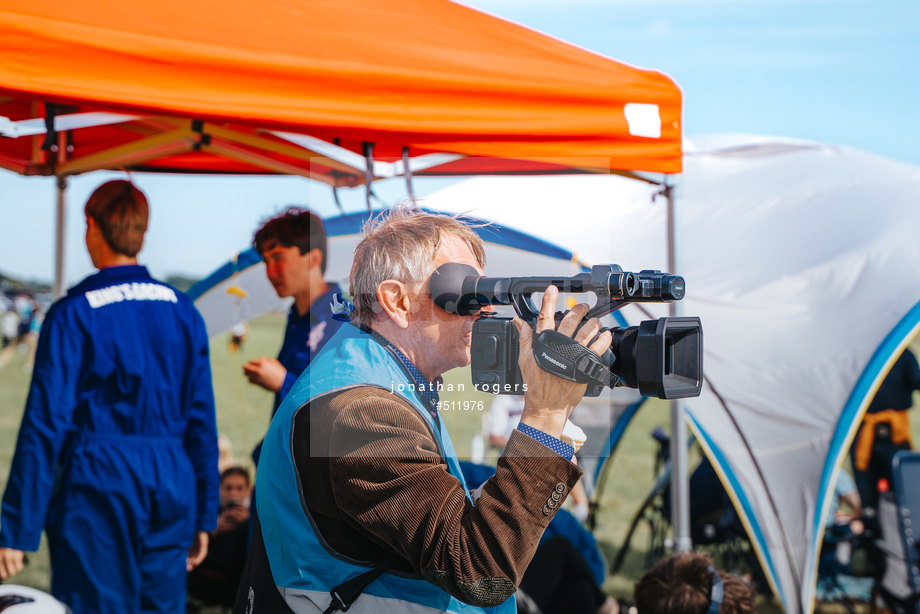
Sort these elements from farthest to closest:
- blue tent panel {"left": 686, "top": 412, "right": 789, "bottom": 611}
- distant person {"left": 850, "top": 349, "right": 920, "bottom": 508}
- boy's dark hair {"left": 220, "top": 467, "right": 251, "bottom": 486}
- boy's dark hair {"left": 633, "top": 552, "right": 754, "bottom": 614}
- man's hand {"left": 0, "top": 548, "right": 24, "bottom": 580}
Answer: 1. distant person {"left": 850, "top": 349, "right": 920, "bottom": 508}
2. boy's dark hair {"left": 220, "top": 467, "right": 251, "bottom": 486}
3. blue tent panel {"left": 686, "top": 412, "right": 789, "bottom": 611}
4. man's hand {"left": 0, "top": 548, "right": 24, "bottom": 580}
5. boy's dark hair {"left": 633, "top": 552, "right": 754, "bottom": 614}

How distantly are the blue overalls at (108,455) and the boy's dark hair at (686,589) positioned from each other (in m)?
1.38

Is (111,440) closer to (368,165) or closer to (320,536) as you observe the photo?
(368,165)

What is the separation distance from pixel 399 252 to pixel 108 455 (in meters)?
1.39

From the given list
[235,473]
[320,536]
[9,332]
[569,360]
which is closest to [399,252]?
[569,360]

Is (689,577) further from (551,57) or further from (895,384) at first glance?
(895,384)

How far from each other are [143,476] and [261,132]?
1.06 metres

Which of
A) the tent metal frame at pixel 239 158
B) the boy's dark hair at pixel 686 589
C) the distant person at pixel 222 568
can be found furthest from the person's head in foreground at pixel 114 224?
the boy's dark hair at pixel 686 589

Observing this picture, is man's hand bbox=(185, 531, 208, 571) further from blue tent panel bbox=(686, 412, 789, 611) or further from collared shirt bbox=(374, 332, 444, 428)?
blue tent panel bbox=(686, 412, 789, 611)

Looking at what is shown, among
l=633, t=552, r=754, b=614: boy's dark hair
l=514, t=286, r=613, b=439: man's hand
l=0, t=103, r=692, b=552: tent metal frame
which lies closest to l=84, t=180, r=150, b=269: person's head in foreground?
l=0, t=103, r=692, b=552: tent metal frame

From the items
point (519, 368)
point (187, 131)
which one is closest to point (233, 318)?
point (187, 131)

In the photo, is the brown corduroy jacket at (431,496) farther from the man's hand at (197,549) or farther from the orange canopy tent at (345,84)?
the man's hand at (197,549)

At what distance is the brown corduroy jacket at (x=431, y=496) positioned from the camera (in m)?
0.93

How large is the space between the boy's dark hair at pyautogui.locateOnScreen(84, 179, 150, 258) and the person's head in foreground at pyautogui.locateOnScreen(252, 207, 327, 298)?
0.40m

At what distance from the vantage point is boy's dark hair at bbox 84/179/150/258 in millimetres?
2191
